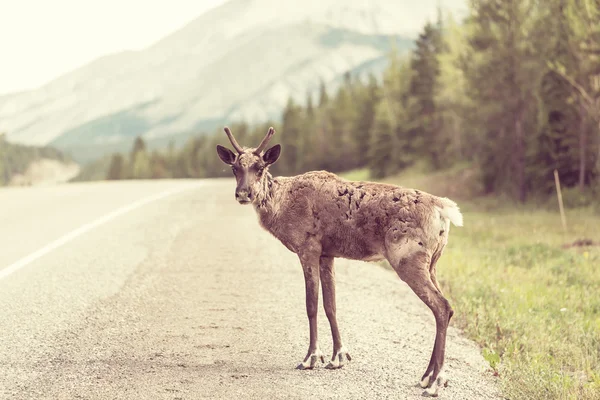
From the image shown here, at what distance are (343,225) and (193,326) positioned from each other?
2082mm

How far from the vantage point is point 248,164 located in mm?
5441

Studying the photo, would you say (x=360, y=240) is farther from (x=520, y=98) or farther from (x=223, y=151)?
(x=520, y=98)

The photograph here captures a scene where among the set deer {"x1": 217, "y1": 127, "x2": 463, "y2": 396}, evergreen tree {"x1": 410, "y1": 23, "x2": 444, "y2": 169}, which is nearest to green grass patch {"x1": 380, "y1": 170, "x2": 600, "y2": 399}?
deer {"x1": 217, "y1": 127, "x2": 463, "y2": 396}

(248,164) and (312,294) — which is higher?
(248,164)

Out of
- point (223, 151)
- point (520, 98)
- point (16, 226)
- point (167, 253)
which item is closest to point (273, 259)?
point (167, 253)

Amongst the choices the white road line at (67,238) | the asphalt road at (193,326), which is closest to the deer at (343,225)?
the asphalt road at (193,326)

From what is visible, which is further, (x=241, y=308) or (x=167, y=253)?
(x=167, y=253)

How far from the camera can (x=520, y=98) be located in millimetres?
25172

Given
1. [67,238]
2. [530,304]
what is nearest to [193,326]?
[530,304]

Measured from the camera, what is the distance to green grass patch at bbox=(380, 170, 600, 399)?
5395mm

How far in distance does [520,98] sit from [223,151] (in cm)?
2179

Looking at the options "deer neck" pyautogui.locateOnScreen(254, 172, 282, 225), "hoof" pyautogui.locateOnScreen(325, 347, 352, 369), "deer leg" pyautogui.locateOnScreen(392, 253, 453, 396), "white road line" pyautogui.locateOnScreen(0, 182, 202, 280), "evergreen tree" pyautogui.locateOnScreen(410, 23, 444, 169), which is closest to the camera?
"deer leg" pyautogui.locateOnScreen(392, 253, 453, 396)

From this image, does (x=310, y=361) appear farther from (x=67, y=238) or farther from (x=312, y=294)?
(x=67, y=238)

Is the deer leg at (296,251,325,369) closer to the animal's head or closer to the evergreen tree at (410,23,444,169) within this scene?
the animal's head
